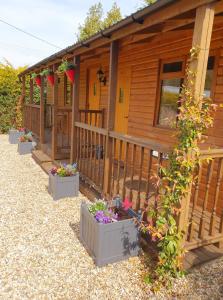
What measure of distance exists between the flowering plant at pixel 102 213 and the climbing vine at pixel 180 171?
0.48m

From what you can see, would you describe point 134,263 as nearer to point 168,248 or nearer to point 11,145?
point 168,248

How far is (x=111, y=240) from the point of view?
2.56 m

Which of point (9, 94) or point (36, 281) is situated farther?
point (9, 94)

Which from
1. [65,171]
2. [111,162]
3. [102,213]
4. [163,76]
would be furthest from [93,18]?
[102,213]

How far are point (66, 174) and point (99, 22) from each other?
19580mm

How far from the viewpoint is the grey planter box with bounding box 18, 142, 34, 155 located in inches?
300

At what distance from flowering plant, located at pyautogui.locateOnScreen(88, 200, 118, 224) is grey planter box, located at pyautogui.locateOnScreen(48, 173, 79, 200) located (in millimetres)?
1535

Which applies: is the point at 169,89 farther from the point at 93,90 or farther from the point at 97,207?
the point at 93,90

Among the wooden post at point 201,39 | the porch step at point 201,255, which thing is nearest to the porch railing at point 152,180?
the porch step at point 201,255

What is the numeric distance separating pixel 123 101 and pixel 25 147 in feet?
12.0

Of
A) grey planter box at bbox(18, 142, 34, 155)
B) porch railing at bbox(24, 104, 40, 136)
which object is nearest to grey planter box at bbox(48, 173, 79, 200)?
grey planter box at bbox(18, 142, 34, 155)

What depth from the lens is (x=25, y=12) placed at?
61.5 ft

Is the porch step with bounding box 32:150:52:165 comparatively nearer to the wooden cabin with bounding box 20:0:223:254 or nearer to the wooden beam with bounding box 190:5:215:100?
the wooden cabin with bounding box 20:0:223:254

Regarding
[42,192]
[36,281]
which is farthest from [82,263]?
[42,192]
